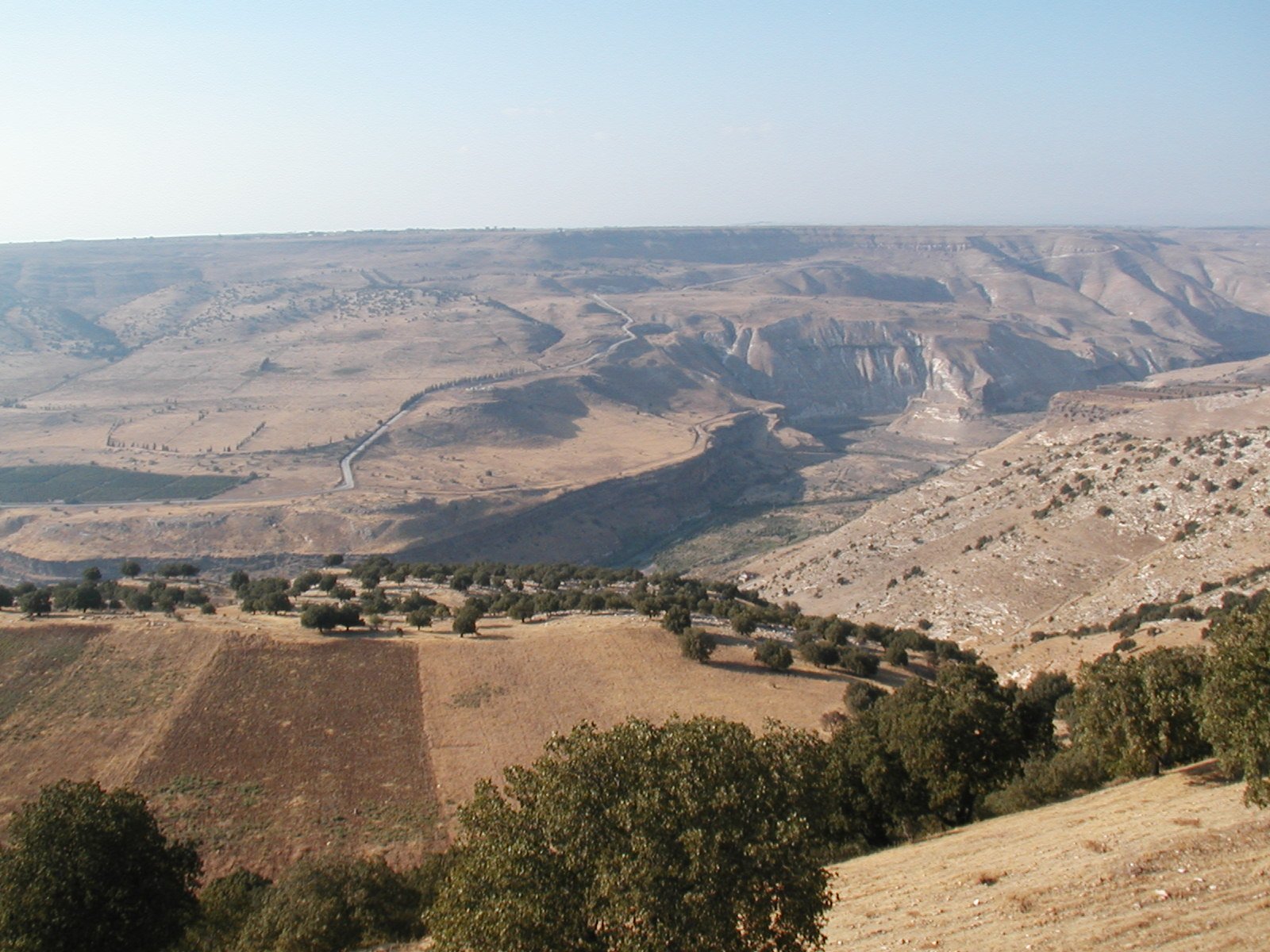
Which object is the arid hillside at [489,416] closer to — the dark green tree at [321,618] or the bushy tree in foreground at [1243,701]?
the dark green tree at [321,618]

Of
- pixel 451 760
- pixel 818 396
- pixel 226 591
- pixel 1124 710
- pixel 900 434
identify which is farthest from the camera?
pixel 818 396

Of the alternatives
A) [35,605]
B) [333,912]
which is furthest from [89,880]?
[35,605]

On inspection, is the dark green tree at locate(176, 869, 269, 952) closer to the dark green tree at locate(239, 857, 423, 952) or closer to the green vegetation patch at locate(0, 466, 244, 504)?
the dark green tree at locate(239, 857, 423, 952)

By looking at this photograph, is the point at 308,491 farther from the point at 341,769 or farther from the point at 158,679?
the point at 341,769

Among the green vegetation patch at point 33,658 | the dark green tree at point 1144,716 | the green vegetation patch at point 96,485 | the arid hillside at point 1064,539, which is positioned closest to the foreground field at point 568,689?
the arid hillside at point 1064,539

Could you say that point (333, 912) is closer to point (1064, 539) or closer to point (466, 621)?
point (466, 621)

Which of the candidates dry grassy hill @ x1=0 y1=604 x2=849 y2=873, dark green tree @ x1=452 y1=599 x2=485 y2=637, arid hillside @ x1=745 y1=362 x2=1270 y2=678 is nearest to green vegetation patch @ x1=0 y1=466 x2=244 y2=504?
dry grassy hill @ x1=0 y1=604 x2=849 y2=873

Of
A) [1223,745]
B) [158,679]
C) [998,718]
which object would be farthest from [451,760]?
[1223,745]
